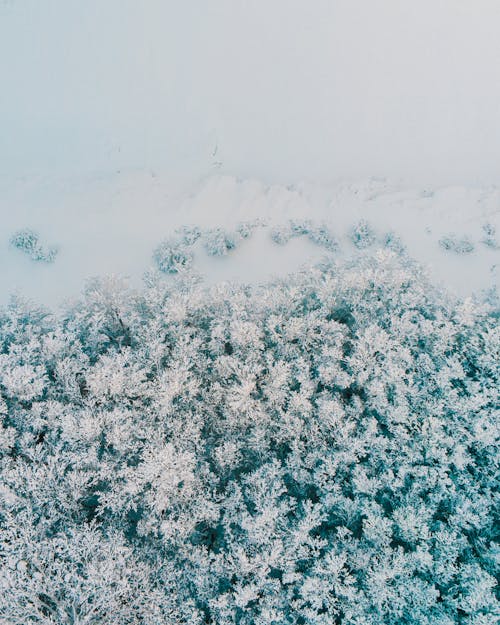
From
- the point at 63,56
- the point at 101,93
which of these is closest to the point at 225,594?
the point at 101,93

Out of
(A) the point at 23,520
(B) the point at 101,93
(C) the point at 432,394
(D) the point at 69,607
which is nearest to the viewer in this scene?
(D) the point at 69,607

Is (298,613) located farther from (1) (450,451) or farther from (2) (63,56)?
(2) (63,56)

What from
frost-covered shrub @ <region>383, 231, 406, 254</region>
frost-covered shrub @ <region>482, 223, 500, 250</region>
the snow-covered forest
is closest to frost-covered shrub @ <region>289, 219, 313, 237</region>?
the snow-covered forest

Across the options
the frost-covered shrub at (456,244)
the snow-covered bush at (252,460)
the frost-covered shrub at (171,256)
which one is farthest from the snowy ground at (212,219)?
the snow-covered bush at (252,460)

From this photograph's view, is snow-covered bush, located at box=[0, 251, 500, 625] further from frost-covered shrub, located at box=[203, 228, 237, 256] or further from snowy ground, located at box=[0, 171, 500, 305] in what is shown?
frost-covered shrub, located at box=[203, 228, 237, 256]

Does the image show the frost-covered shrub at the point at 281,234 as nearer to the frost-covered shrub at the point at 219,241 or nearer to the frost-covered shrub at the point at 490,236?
the frost-covered shrub at the point at 219,241
